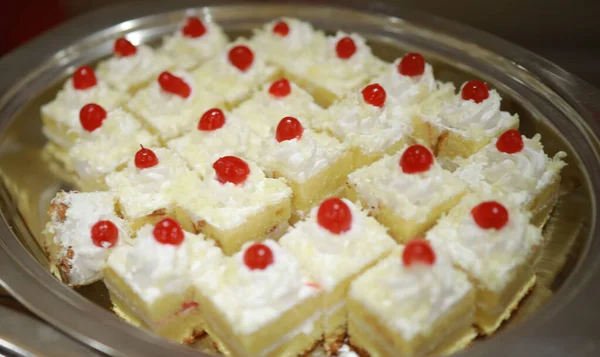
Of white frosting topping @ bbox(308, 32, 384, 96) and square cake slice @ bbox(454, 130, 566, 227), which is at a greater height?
white frosting topping @ bbox(308, 32, 384, 96)

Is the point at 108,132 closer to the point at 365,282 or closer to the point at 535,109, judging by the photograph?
the point at 365,282

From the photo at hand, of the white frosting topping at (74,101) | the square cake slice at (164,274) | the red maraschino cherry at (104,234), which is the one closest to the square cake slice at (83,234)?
the red maraschino cherry at (104,234)

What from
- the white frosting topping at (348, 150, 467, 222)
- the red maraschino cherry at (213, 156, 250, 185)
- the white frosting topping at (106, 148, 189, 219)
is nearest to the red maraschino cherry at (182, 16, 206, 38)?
the white frosting topping at (106, 148, 189, 219)

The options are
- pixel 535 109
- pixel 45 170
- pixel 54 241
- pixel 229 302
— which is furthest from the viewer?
pixel 45 170

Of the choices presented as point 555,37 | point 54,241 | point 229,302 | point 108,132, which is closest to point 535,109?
point 555,37

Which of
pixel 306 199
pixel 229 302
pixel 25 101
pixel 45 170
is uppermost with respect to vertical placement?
pixel 25 101

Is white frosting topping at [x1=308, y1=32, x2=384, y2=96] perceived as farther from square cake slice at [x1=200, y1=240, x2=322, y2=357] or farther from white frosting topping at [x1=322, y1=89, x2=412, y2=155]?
square cake slice at [x1=200, y1=240, x2=322, y2=357]

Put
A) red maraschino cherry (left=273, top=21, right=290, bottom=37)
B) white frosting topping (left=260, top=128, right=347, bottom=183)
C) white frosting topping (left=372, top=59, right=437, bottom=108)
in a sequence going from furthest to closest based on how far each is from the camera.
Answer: red maraschino cherry (left=273, top=21, right=290, bottom=37)
white frosting topping (left=372, top=59, right=437, bottom=108)
white frosting topping (left=260, top=128, right=347, bottom=183)
